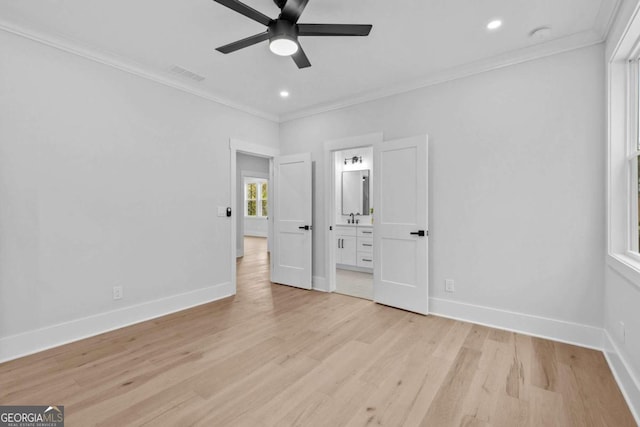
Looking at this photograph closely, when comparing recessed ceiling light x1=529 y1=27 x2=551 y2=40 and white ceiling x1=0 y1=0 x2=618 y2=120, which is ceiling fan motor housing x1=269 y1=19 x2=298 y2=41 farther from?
recessed ceiling light x1=529 y1=27 x2=551 y2=40

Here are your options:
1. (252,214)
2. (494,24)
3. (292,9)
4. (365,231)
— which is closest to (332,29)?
(292,9)

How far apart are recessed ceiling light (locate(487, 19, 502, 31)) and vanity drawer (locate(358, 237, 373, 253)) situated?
3.69 m

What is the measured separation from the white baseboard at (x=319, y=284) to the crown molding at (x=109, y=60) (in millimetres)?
2792

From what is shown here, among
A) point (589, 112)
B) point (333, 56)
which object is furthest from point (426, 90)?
point (589, 112)

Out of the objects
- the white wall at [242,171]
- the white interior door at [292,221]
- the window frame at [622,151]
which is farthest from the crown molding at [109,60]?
the window frame at [622,151]

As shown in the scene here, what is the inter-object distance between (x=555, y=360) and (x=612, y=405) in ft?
1.81

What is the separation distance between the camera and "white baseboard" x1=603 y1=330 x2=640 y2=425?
1738 millimetres

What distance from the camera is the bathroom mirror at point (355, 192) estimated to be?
19.6 ft

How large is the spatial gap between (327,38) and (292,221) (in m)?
2.67

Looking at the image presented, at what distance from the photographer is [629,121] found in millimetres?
2293

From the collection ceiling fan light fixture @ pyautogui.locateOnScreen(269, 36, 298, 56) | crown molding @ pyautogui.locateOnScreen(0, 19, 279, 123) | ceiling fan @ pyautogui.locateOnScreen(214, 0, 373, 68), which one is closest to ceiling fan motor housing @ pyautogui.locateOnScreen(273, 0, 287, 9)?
ceiling fan @ pyautogui.locateOnScreen(214, 0, 373, 68)

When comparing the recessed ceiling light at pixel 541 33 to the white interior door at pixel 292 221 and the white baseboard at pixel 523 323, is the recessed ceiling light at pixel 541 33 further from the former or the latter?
the white interior door at pixel 292 221

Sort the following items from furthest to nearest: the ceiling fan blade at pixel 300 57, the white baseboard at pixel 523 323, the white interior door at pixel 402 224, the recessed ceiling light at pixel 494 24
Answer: the white interior door at pixel 402 224
the white baseboard at pixel 523 323
the recessed ceiling light at pixel 494 24
the ceiling fan blade at pixel 300 57

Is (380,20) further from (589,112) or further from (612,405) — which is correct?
(612,405)
